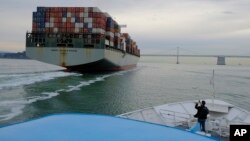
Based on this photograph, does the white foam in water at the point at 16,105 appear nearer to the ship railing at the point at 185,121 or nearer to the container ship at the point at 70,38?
the ship railing at the point at 185,121

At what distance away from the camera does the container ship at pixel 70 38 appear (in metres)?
46.4

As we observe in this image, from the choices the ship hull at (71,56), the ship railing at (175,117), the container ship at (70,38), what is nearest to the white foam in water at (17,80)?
the ship hull at (71,56)

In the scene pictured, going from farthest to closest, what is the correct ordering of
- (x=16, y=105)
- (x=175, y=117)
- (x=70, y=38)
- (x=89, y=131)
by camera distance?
1. (x=70, y=38)
2. (x=16, y=105)
3. (x=175, y=117)
4. (x=89, y=131)

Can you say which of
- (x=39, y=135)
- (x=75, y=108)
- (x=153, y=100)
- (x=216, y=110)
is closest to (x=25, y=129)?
(x=39, y=135)

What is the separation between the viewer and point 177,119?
13.7 metres

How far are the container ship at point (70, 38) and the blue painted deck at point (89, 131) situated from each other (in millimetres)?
39593

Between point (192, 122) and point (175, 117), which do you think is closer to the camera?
point (192, 122)

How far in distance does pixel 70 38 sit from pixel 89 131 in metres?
43.2

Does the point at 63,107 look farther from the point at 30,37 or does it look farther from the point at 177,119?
the point at 30,37

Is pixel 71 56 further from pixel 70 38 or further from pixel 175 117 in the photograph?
pixel 175 117

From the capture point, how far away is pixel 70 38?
156 feet

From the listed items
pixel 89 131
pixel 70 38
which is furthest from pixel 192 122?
pixel 70 38

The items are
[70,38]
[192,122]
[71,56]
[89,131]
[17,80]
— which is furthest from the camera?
[70,38]

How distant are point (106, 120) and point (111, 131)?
2.69 ft
